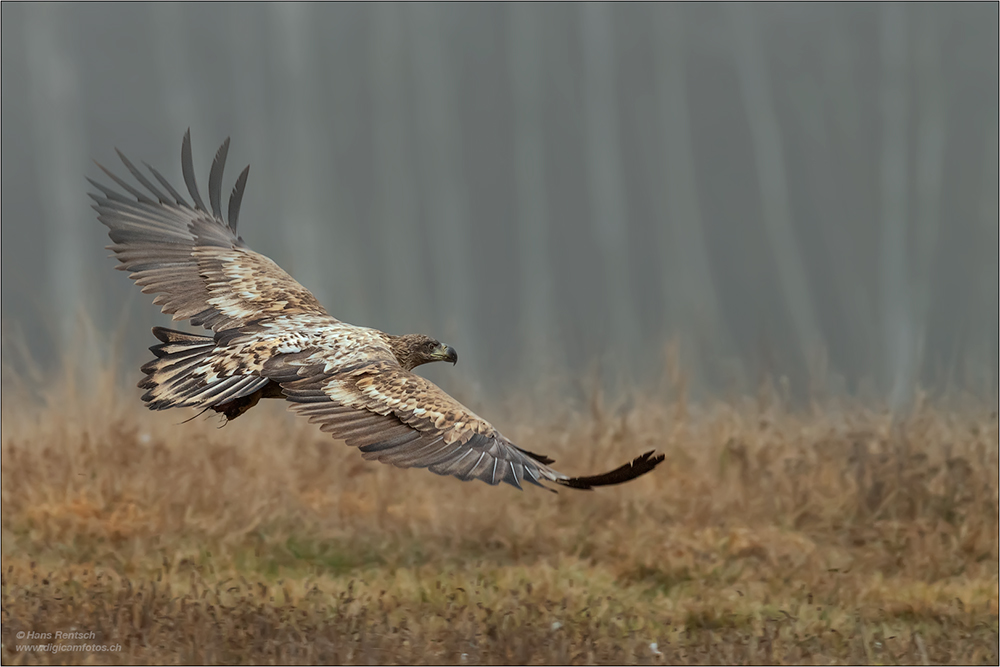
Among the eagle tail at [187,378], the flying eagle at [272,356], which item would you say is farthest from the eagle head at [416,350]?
the eagle tail at [187,378]

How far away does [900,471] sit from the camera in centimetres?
810

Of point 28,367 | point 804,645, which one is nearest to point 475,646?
point 804,645

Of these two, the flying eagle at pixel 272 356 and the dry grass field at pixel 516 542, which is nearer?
the flying eagle at pixel 272 356

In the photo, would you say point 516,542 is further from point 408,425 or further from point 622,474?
point 622,474

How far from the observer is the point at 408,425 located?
416 cm

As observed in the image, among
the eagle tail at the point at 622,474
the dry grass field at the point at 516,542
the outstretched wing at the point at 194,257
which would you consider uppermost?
the outstretched wing at the point at 194,257

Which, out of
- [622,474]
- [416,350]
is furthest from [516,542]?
[622,474]

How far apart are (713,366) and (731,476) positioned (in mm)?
1882

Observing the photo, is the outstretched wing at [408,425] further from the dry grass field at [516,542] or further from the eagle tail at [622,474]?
the dry grass field at [516,542]

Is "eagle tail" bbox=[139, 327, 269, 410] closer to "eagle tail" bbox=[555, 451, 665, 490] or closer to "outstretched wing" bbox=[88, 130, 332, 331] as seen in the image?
"outstretched wing" bbox=[88, 130, 332, 331]

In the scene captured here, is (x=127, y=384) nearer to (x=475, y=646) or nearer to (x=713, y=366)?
(x=475, y=646)

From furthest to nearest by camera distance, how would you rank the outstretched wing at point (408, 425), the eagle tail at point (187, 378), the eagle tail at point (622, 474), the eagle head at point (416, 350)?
the eagle head at point (416, 350)
the eagle tail at point (187, 378)
the outstretched wing at point (408, 425)
the eagle tail at point (622, 474)

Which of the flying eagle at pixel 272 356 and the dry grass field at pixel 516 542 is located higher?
the flying eagle at pixel 272 356

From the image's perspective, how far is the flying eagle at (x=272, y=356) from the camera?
4.09m
